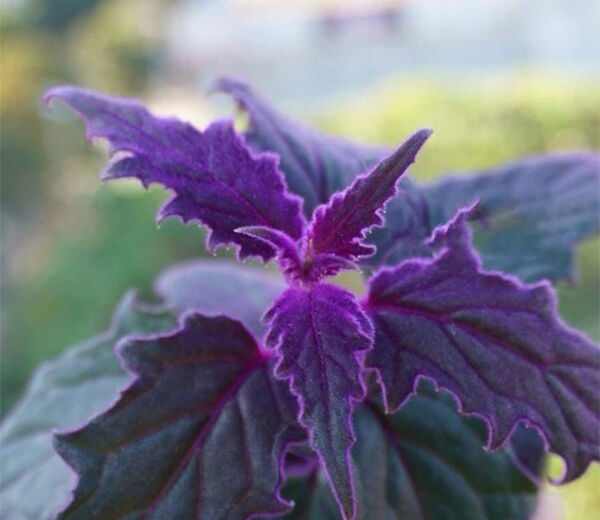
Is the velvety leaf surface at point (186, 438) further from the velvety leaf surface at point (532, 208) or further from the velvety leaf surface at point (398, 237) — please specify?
the velvety leaf surface at point (532, 208)

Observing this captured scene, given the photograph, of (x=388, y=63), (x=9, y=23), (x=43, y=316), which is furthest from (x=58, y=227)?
(x=388, y=63)

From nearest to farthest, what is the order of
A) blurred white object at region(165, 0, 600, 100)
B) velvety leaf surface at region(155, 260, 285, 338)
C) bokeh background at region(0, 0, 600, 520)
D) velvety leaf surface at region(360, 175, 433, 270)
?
velvety leaf surface at region(360, 175, 433, 270) → velvety leaf surface at region(155, 260, 285, 338) → bokeh background at region(0, 0, 600, 520) → blurred white object at region(165, 0, 600, 100)

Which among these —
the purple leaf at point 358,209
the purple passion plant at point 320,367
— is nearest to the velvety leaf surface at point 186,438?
the purple passion plant at point 320,367

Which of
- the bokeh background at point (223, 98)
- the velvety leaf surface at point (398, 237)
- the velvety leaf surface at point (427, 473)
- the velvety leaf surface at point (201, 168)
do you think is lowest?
the velvety leaf surface at point (427, 473)

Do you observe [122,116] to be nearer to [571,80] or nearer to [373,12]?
[571,80]

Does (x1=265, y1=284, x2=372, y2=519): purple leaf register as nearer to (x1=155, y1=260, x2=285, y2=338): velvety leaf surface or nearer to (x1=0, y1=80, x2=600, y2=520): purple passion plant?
(x1=0, y1=80, x2=600, y2=520): purple passion plant

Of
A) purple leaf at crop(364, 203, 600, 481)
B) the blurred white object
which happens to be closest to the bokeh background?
the blurred white object
